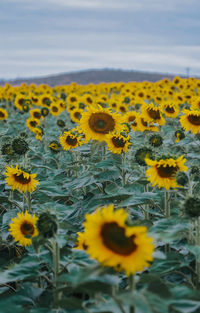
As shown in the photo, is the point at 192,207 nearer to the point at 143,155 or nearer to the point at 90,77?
the point at 143,155

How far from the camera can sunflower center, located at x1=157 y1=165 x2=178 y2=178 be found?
248cm

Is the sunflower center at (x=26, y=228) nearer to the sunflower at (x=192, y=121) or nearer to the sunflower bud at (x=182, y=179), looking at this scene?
the sunflower bud at (x=182, y=179)

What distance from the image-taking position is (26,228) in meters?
2.53

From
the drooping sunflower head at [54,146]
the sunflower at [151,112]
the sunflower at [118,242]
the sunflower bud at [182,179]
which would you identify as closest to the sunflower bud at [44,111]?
the drooping sunflower head at [54,146]

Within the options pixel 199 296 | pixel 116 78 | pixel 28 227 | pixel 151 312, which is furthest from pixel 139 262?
pixel 116 78

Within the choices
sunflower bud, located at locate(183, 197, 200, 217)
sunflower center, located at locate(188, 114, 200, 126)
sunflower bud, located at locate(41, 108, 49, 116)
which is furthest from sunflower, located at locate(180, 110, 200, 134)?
sunflower bud, located at locate(41, 108, 49, 116)

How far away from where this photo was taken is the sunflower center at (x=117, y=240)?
5.01ft

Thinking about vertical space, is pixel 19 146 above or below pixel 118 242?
above

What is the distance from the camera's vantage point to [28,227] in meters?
2.52

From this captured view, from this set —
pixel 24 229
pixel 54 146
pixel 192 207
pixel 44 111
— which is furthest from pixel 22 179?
pixel 44 111

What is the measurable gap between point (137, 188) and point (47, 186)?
79 centimetres

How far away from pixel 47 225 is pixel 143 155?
51.2 inches

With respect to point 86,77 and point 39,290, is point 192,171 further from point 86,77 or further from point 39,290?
point 86,77

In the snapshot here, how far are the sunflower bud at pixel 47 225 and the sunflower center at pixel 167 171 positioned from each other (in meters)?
0.81
